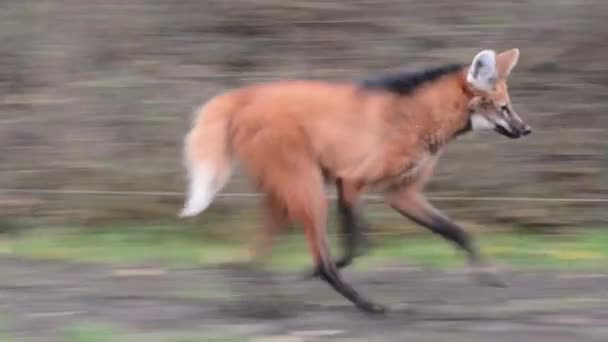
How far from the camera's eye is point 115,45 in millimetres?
9812

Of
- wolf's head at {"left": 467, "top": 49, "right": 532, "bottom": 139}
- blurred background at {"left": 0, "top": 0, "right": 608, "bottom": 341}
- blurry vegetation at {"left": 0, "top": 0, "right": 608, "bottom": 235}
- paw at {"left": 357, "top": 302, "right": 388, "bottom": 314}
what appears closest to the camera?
paw at {"left": 357, "top": 302, "right": 388, "bottom": 314}

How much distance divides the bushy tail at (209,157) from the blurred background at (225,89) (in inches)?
62.9

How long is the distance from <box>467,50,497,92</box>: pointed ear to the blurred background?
1.60 metres

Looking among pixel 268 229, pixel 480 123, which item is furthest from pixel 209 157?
pixel 480 123

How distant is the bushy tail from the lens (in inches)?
214

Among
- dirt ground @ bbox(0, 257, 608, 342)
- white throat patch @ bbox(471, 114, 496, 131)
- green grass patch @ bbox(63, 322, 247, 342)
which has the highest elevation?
white throat patch @ bbox(471, 114, 496, 131)

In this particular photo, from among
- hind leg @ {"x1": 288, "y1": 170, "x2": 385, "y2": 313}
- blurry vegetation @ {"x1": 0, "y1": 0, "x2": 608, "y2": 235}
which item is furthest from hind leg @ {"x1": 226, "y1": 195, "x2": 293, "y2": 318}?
blurry vegetation @ {"x1": 0, "y1": 0, "x2": 608, "y2": 235}

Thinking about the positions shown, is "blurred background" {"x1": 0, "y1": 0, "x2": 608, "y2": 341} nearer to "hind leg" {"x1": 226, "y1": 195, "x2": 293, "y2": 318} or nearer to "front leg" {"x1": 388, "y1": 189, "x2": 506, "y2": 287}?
"front leg" {"x1": 388, "y1": 189, "x2": 506, "y2": 287}

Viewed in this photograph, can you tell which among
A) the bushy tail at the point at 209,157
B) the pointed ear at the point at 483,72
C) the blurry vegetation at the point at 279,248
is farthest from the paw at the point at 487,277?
the bushy tail at the point at 209,157

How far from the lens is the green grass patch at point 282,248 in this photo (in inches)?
261

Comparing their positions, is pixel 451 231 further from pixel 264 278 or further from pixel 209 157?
pixel 209 157

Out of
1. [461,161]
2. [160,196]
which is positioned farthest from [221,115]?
[461,161]

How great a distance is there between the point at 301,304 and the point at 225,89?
421 centimetres

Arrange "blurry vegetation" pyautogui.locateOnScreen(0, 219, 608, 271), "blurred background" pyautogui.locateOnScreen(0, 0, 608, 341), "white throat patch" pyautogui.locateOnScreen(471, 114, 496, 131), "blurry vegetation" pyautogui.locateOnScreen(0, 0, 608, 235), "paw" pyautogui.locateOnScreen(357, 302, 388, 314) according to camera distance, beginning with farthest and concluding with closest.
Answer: "blurry vegetation" pyautogui.locateOnScreen(0, 0, 608, 235) → "blurred background" pyautogui.locateOnScreen(0, 0, 608, 341) → "blurry vegetation" pyautogui.locateOnScreen(0, 219, 608, 271) → "white throat patch" pyautogui.locateOnScreen(471, 114, 496, 131) → "paw" pyautogui.locateOnScreen(357, 302, 388, 314)
